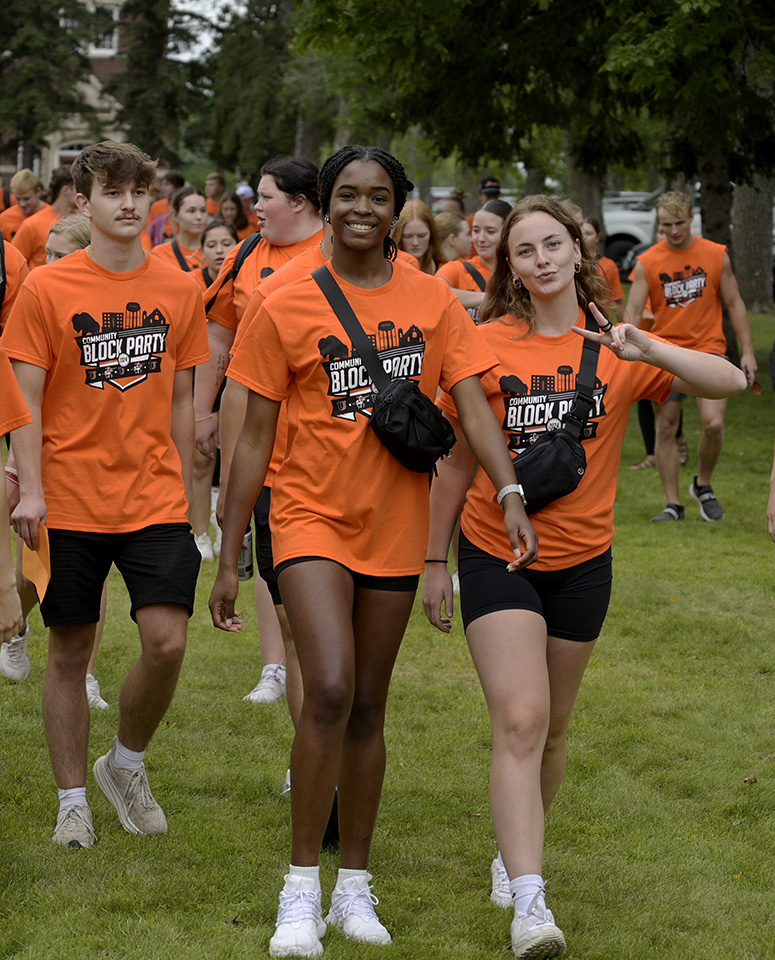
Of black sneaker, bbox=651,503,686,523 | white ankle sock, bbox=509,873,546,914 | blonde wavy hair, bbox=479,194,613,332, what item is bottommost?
black sneaker, bbox=651,503,686,523

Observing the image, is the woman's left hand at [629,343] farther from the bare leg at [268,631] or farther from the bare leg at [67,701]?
the bare leg at [268,631]

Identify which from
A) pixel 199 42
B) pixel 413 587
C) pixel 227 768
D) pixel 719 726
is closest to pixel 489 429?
pixel 413 587

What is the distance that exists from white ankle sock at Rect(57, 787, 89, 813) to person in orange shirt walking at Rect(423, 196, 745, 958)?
154 cm

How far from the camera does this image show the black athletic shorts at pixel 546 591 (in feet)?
13.2

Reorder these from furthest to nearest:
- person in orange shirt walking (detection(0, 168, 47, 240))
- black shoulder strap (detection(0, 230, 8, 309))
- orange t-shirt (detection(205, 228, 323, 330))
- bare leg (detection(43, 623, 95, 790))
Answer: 1. person in orange shirt walking (detection(0, 168, 47, 240))
2. orange t-shirt (detection(205, 228, 323, 330))
3. black shoulder strap (detection(0, 230, 8, 309))
4. bare leg (detection(43, 623, 95, 790))

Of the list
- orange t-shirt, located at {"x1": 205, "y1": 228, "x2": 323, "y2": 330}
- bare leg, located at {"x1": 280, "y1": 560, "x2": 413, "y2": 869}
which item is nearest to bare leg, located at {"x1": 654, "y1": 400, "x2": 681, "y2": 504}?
orange t-shirt, located at {"x1": 205, "y1": 228, "x2": 323, "y2": 330}

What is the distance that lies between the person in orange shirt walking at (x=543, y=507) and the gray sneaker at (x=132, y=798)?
131 centimetres

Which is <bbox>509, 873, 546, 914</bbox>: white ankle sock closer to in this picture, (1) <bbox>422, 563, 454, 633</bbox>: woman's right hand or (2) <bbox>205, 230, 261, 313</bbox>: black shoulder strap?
(1) <bbox>422, 563, 454, 633</bbox>: woman's right hand

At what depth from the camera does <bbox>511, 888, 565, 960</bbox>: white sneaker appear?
370 centimetres

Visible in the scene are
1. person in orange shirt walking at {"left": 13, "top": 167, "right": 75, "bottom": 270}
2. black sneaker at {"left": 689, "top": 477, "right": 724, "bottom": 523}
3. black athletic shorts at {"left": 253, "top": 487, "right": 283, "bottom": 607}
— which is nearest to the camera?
black athletic shorts at {"left": 253, "top": 487, "right": 283, "bottom": 607}

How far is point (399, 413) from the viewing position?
3.76 metres

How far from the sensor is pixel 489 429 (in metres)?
4.01

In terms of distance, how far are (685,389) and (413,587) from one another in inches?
44.2

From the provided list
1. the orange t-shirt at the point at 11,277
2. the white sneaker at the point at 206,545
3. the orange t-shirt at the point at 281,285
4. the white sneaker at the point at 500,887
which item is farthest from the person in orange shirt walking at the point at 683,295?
the white sneaker at the point at 500,887
